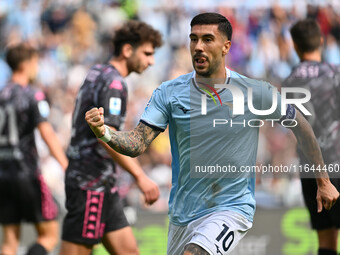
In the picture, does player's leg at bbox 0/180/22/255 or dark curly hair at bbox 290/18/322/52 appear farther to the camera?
player's leg at bbox 0/180/22/255

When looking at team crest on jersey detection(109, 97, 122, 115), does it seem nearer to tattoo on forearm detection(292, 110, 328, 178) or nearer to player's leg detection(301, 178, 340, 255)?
tattoo on forearm detection(292, 110, 328, 178)

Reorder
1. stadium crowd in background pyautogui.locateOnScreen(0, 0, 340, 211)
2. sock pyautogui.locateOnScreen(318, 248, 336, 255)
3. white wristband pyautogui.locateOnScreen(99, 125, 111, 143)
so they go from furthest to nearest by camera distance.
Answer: stadium crowd in background pyautogui.locateOnScreen(0, 0, 340, 211), sock pyautogui.locateOnScreen(318, 248, 336, 255), white wristband pyautogui.locateOnScreen(99, 125, 111, 143)

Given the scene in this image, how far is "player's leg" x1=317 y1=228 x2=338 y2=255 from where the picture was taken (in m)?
A: 6.42

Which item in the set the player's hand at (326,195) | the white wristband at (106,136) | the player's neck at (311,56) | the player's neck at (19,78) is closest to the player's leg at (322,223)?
the player's neck at (311,56)

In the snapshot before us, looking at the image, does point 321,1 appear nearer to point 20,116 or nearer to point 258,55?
point 258,55

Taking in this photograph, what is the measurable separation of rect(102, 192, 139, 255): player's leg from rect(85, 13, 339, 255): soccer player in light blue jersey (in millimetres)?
1431

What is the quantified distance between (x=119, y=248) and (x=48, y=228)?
166cm

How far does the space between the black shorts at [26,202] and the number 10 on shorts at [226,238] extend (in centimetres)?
354

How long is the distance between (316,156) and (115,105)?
6.49ft

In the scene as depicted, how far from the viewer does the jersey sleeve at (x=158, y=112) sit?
4.54 metres

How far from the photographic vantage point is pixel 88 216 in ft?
19.5

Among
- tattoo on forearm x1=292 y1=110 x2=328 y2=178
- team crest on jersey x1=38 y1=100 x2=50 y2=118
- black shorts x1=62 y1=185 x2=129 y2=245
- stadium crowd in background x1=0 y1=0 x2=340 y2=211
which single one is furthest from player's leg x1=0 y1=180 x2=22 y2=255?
stadium crowd in background x1=0 y1=0 x2=340 y2=211

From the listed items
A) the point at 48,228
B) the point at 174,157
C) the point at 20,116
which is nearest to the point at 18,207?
the point at 48,228

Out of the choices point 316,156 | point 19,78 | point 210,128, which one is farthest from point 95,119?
point 19,78
